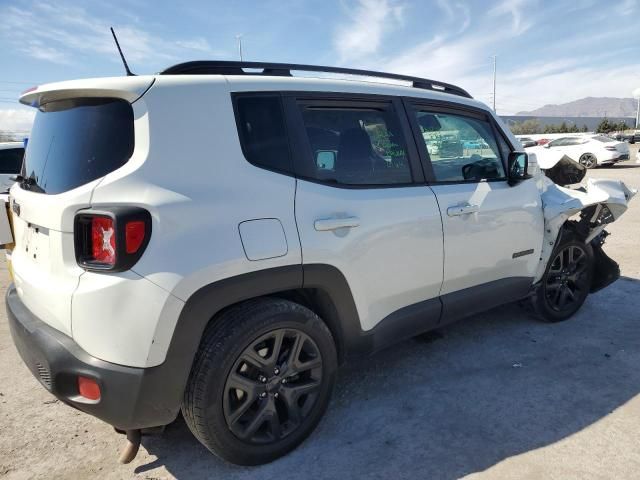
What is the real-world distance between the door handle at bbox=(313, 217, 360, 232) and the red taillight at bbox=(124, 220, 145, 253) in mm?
815

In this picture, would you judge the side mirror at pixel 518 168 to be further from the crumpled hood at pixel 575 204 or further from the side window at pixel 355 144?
the side window at pixel 355 144

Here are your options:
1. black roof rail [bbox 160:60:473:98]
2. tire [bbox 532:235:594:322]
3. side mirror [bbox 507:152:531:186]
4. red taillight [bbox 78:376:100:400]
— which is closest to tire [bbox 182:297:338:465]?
red taillight [bbox 78:376:100:400]

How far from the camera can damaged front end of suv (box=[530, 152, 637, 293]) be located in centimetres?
363

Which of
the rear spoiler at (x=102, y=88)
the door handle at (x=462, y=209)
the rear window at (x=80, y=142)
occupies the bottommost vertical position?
the door handle at (x=462, y=209)

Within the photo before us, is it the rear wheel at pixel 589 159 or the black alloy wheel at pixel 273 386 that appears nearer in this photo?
the black alloy wheel at pixel 273 386

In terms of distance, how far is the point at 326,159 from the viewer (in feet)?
8.21

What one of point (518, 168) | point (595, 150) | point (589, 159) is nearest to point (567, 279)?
point (518, 168)

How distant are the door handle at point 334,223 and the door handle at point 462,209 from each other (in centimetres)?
76

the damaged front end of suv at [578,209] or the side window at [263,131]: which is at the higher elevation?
the side window at [263,131]

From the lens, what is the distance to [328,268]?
2.36m

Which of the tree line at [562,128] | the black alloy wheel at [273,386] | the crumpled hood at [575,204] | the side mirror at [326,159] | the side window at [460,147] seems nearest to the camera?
the black alloy wheel at [273,386]

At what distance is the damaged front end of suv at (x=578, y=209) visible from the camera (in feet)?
11.9

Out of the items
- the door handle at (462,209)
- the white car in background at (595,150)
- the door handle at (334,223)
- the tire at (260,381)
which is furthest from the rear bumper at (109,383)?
the white car in background at (595,150)

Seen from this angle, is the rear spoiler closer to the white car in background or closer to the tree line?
the white car in background
